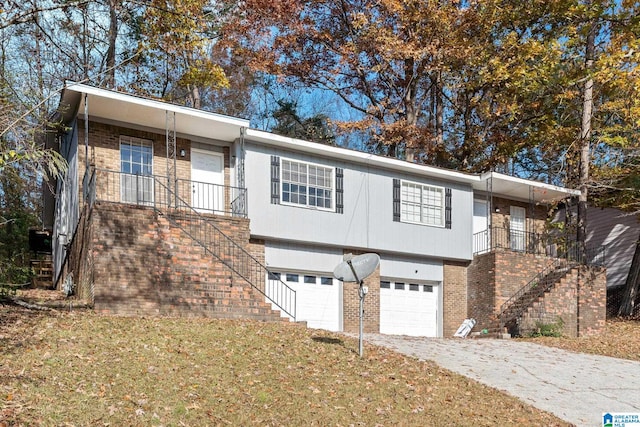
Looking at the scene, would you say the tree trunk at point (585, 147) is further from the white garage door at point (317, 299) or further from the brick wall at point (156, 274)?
the brick wall at point (156, 274)

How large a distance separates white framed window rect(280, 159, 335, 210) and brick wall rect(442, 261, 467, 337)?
4799 millimetres

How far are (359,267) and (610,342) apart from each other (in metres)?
10.3

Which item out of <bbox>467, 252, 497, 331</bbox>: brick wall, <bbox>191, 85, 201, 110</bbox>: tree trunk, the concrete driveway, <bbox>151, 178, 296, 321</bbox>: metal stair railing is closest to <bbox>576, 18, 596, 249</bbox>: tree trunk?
<bbox>467, 252, 497, 331</bbox>: brick wall

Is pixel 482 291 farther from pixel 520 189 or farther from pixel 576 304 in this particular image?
pixel 520 189

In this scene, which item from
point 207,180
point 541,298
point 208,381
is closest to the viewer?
point 208,381

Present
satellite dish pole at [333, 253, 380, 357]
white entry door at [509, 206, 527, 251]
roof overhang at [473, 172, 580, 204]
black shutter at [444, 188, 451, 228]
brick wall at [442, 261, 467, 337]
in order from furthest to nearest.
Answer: white entry door at [509, 206, 527, 251] → roof overhang at [473, 172, 580, 204] → black shutter at [444, 188, 451, 228] → brick wall at [442, 261, 467, 337] → satellite dish pole at [333, 253, 380, 357]

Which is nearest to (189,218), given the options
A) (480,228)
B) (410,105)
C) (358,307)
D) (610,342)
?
(358,307)

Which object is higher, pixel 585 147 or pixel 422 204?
pixel 585 147

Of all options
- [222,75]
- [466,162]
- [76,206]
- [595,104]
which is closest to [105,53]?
[222,75]

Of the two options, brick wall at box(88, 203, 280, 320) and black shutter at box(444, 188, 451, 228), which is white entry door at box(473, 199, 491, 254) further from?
brick wall at box(88, 203, 280, 320)

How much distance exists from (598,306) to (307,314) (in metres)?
9.40

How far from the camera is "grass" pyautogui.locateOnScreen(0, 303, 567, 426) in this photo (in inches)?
322

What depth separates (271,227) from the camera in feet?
57.8

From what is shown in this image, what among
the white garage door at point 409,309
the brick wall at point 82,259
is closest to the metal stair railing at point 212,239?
the brick wall at point 82,259
